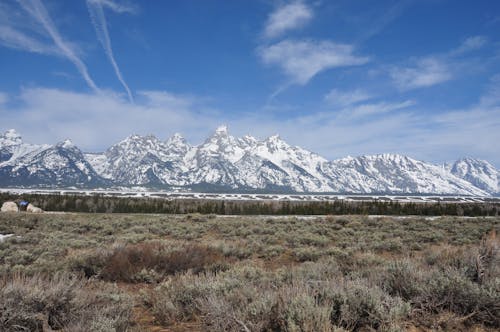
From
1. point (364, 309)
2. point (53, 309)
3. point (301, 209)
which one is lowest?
point (301, 209)

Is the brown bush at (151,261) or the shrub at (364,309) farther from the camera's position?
the brown bush at (151,261)

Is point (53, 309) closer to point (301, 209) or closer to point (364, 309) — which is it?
point (364, 309)

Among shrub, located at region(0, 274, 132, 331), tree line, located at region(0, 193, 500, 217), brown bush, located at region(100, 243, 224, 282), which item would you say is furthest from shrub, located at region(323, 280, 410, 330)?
tree line, located at region(0, 193, 500, 217)

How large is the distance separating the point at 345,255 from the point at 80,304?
9224mm

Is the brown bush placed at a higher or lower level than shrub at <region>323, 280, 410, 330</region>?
lower

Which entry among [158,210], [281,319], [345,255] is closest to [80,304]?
[281,319]

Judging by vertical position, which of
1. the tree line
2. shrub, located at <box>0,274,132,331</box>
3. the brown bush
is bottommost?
the tree line

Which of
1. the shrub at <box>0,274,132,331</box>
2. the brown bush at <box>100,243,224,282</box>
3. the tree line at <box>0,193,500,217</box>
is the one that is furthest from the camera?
the tree line at <box>0,193,500,217</box>

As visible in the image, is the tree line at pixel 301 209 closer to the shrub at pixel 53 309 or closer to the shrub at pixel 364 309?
the shrub at pixel 53 309

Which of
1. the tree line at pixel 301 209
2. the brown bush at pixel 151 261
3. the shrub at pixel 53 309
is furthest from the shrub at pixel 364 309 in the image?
the tree line at pixel 301 209

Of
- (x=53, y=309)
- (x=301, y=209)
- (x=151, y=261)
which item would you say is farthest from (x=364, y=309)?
(x=301, y=209)

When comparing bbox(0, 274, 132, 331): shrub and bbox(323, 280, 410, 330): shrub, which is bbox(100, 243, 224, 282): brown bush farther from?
bbox(323, 280, 410, 330): shrub

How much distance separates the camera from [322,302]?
4.70 m

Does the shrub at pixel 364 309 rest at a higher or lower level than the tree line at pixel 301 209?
higher
